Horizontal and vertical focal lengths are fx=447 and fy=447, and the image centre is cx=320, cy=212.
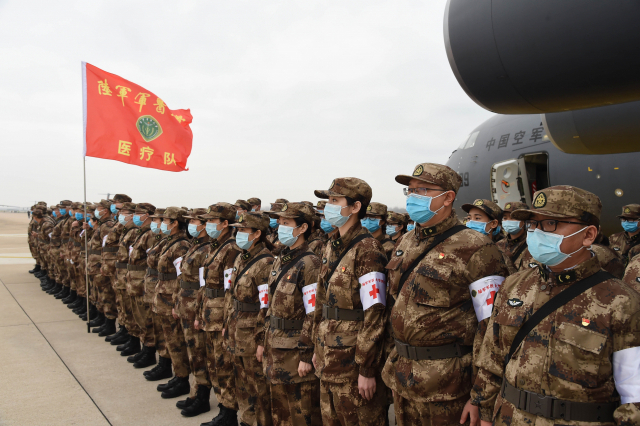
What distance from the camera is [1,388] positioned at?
552 centimetres

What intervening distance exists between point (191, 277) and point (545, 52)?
469 cm

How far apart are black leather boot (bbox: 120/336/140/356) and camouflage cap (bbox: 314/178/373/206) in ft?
17.4

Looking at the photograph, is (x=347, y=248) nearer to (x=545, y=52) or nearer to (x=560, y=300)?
(x=560, y=300)

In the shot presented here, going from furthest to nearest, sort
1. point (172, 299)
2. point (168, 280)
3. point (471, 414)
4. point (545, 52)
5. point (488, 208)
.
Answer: point (168, 280) → point (172, 299) → point (488, 208) → point (471, 414) → point (545, 52)

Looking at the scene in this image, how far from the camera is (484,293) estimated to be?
260cm

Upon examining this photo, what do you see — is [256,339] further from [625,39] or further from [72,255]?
[72,255]

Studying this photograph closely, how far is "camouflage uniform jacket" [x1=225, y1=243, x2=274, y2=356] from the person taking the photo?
13.9 ft

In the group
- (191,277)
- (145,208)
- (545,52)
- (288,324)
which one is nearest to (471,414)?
(288,324)

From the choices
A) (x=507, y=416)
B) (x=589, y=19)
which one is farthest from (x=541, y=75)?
(x=507, y=416)

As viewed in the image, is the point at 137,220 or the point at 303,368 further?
the point at 137,220

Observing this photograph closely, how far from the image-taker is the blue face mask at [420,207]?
295 cm

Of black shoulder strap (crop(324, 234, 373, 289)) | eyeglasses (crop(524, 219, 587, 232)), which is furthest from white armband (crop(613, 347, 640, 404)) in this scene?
black shoulder strap (crop(324, 234, 373, 289))

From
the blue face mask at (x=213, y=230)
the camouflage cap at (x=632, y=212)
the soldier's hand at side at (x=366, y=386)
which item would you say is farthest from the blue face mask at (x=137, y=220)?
the camouflage cap at (x=632, y=212)

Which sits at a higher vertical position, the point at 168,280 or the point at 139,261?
the point at 139,261
